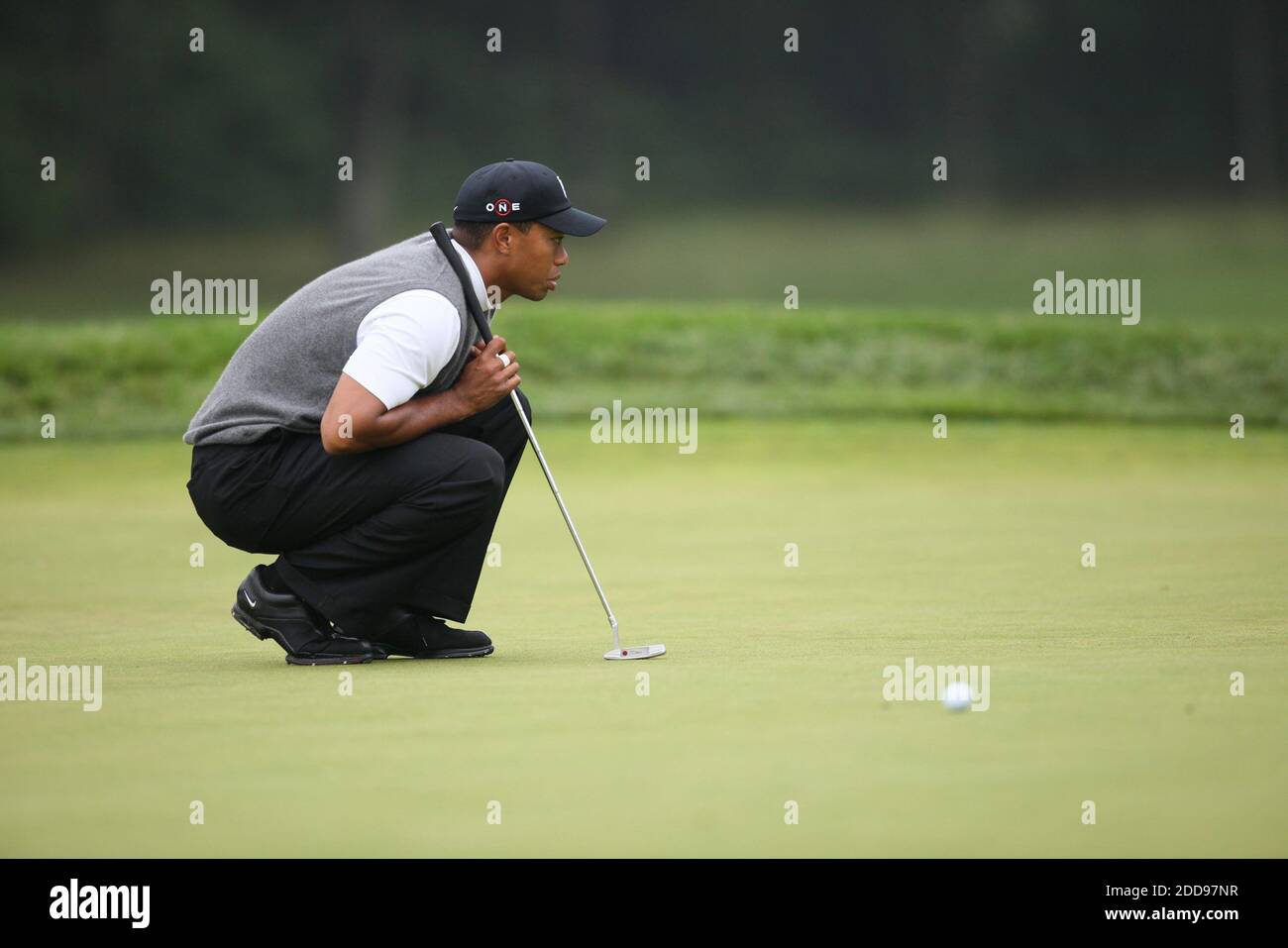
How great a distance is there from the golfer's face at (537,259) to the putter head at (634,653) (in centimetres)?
99

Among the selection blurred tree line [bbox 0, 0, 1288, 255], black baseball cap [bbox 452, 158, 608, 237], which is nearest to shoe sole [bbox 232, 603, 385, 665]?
black baseball cap [bbox 452, 158, 608, 237]

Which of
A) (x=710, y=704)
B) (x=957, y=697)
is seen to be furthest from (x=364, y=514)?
(x=957, y=697)

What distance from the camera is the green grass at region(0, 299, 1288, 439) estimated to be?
14578 mm

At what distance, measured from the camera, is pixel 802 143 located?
43.8 metres

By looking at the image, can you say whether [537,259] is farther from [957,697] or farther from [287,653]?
[957,697]

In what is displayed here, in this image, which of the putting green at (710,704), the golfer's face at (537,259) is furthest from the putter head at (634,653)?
the golfer's face at (537,259)

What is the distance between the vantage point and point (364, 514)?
5.14m

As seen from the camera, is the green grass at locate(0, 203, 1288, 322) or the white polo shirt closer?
the white polo shirt

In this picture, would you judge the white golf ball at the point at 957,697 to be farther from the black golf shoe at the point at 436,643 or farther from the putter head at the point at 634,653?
the black golf shoe at the point at 436,643

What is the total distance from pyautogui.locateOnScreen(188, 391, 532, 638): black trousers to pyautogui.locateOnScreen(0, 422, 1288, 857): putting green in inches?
8.9

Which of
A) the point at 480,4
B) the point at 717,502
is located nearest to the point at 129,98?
the point at 480,4

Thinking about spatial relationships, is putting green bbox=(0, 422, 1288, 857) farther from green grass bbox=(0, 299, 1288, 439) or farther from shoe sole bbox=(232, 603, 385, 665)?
green grass bbox=(0, 299, 1288, 439)

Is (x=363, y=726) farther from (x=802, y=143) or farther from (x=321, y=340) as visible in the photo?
(x=802, y=143)

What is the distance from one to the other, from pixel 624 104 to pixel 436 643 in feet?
128
